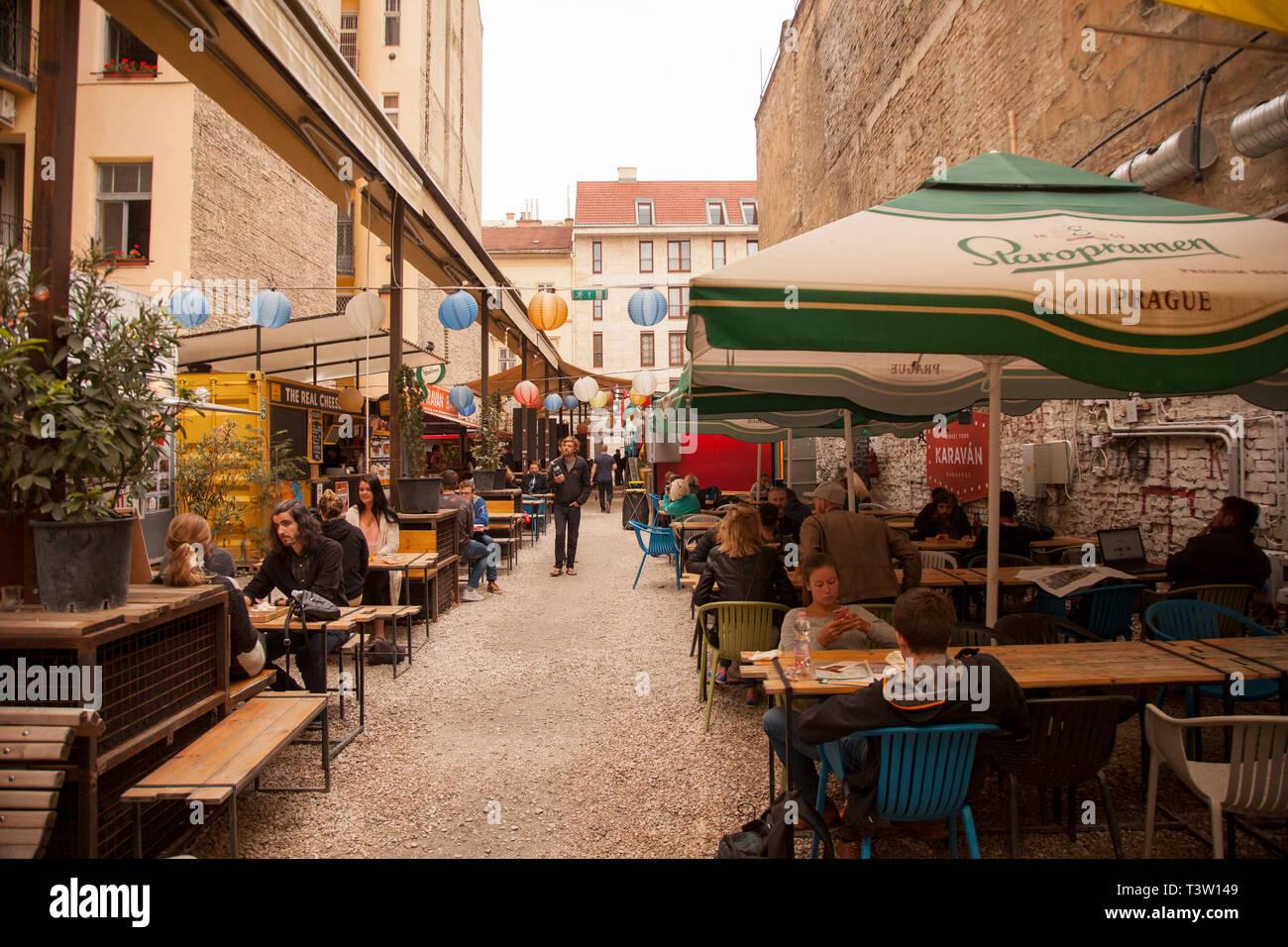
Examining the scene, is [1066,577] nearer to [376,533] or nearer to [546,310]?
[376,533]

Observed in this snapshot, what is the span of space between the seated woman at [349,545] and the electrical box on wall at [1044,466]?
26.4 ft

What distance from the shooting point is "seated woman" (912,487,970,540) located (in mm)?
8469

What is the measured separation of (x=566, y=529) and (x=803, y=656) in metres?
8.38

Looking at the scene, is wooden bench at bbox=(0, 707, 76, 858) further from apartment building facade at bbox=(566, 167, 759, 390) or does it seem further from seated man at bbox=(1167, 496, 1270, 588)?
apartment building facade at bbox=(566, 167, 759, 390)

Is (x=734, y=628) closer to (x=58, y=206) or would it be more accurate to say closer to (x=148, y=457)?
(x=148, y=457)

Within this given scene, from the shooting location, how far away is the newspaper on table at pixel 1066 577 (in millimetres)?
5008

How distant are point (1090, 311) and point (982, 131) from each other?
934cm

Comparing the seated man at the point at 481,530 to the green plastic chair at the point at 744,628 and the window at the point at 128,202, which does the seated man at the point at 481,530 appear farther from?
the window at the point at 128,202

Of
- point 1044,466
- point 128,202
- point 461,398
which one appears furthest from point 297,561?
point 128,202

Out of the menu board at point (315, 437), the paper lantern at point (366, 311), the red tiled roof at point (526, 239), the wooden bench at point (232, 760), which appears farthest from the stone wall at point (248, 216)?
the red tiled roof at point (526, 239)

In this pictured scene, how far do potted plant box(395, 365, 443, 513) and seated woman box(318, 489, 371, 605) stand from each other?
2158mm

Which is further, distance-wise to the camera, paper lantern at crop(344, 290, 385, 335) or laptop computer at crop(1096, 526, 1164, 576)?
paper lantern at crop(344, 290, 385, 335)

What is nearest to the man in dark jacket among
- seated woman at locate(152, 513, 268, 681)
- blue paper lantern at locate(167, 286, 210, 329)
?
blue paper lantern at locate(167, 286, 210, 329)

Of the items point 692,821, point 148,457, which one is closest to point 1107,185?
point 692,821
